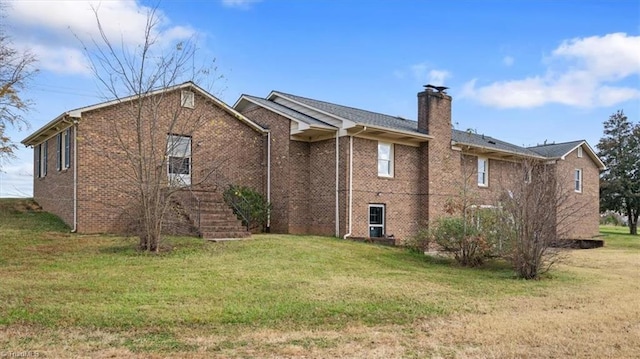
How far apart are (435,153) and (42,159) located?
16.0 m

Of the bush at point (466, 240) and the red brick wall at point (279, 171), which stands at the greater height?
the red brick wall at point (279, 171)

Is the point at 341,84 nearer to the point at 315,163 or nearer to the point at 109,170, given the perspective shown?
the point at 315,163

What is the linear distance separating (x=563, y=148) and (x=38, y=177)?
27.0 metres

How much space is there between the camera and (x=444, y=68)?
2209 centimetres

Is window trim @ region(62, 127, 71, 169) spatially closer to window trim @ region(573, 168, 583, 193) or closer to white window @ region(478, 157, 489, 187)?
white window @ region(478, 157, 489, 187)

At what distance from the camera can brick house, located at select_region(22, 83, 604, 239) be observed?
16.7m

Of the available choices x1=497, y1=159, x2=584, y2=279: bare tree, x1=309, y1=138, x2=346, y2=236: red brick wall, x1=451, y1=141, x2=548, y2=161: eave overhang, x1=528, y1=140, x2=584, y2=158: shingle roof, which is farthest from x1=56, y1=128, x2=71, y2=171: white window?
x1=528, y1=140, x2=584, y2=158: shingle roof

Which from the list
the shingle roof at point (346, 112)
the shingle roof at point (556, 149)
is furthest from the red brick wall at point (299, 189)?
the shingle roof at point (556, 149)

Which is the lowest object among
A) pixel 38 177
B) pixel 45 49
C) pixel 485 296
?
pixel 485 296

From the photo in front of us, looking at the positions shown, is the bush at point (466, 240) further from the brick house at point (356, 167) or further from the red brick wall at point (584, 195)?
the red brick wall at point (584, 195)

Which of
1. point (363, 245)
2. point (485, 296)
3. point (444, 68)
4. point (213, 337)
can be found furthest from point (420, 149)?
point (213, 337)

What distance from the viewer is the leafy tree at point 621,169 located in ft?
123

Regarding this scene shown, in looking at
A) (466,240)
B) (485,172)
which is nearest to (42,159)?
(466,240)

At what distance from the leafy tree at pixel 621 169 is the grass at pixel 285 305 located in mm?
26960
